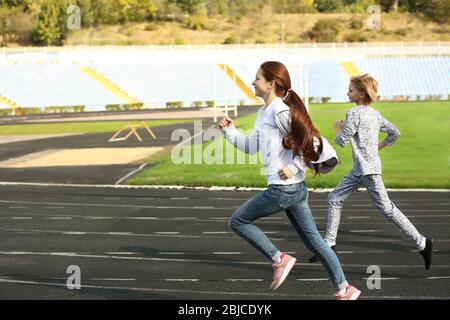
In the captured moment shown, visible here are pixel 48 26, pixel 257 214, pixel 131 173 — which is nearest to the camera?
pixel 257 214

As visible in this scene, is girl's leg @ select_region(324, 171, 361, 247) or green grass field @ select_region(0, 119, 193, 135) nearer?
girl's leg @ select_region(324, 171, 361, 247)

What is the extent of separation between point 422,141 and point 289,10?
3752 inches

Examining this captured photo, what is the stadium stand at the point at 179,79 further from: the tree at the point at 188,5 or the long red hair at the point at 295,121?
the long red hair at the point at 295,121

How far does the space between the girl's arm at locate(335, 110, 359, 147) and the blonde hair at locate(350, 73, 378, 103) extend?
0.26 m

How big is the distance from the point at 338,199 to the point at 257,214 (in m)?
2.45

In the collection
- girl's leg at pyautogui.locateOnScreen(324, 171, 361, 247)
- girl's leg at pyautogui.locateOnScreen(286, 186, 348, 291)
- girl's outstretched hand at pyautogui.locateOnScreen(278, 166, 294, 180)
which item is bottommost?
girl's leg at pyautogui.locateOnScreen(324, 171, 361, 247)

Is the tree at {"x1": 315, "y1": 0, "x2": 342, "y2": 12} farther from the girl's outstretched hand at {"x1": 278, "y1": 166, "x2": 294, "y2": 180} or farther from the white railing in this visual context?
the girl's outstretched hand at {"x1": 278, "y1": 166, "x2": 294, "y2": 180}

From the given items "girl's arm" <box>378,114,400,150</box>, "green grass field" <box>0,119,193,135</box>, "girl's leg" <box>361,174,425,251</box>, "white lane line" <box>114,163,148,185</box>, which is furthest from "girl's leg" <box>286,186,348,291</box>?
"green grass field" <box>0,119,193,135</box>

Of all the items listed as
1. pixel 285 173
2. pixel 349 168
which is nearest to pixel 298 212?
pixel 285 173

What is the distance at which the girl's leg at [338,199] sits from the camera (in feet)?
32.1

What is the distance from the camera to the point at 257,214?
25.1 feet

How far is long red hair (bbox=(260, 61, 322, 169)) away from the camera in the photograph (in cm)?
736

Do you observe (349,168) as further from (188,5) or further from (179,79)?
(188,5)

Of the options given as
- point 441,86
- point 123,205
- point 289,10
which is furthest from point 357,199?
point 289,10
